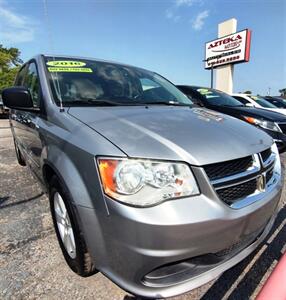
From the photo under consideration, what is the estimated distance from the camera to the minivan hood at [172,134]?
5.21ft

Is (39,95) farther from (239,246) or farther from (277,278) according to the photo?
(277,278)

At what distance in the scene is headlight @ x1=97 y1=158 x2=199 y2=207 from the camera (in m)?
1.47

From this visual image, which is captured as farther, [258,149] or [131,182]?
[258,149]

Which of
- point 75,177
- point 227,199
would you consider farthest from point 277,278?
point 75,177

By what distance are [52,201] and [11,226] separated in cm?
80

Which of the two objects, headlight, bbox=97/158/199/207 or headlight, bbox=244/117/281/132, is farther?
headlight, bbox=244/117/281/132

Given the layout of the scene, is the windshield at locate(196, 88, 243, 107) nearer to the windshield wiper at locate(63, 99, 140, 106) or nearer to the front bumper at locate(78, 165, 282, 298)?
the windshield wiper at locate(63, 99, 140, 106)

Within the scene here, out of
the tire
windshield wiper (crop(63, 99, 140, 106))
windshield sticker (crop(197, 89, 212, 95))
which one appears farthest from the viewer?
windshield sticker (crop(197, 89, 212, 95))

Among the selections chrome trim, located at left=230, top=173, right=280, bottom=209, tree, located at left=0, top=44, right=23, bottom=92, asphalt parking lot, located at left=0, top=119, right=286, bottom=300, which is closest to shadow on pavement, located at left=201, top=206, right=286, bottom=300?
asphalt parking lot, located at left=0, top=119, right=286, bottom=300

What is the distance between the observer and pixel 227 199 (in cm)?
159

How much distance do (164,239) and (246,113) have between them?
14.7 feet

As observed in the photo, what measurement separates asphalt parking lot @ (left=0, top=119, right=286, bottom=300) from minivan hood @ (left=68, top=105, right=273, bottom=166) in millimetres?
923

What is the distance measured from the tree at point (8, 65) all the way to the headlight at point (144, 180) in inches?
1326

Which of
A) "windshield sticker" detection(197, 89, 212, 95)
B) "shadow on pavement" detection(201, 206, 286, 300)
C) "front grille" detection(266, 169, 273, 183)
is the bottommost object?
"shadow on pavement" detection(201, 206, 286, 300)
